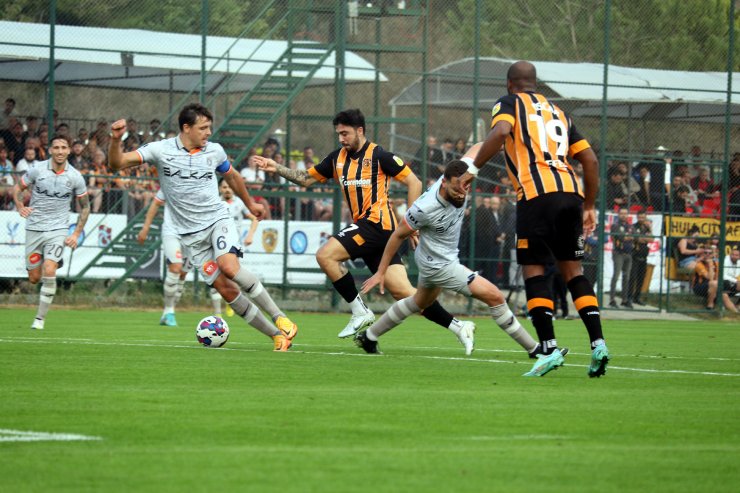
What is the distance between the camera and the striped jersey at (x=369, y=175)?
13602 millimetres

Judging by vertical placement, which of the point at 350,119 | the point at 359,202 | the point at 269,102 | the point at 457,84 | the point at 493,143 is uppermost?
the point at 457,84

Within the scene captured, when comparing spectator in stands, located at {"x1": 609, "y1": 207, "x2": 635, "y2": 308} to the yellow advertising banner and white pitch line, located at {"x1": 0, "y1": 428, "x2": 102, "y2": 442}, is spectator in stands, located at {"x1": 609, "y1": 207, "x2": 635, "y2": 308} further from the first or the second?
white pitch line, located at {"x1": 0, "y1": 428, "x2": 102, "y2": 442}

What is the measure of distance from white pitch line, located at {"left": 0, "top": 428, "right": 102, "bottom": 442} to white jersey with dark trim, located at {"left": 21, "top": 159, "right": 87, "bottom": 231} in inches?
401

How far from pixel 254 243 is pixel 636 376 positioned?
560 inches

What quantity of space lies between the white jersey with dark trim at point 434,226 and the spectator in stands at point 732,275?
601 inches

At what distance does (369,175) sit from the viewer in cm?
1366

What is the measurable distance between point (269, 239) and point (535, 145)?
562 inches

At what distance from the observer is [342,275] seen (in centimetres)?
1338

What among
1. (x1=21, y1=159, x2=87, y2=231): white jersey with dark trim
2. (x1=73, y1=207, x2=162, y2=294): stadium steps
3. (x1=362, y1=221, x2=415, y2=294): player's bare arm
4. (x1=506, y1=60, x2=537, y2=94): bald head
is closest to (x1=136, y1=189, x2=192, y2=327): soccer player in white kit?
(x1=21, y1=159, x2=87, y2=231): white jersey with dark trim

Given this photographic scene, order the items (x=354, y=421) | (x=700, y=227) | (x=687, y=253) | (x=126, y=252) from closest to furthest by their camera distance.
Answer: (x=354, y=421), (x=126, y=252), (x=687, y=253), (x=700, y=227)

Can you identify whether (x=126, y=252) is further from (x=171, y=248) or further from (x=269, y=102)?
(x=171, y=248)

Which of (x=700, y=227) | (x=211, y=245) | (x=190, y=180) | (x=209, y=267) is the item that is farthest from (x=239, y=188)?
(x=700, y=227)

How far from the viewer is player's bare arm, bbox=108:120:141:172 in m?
11.0

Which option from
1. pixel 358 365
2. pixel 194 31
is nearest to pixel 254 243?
pixel 194 31
